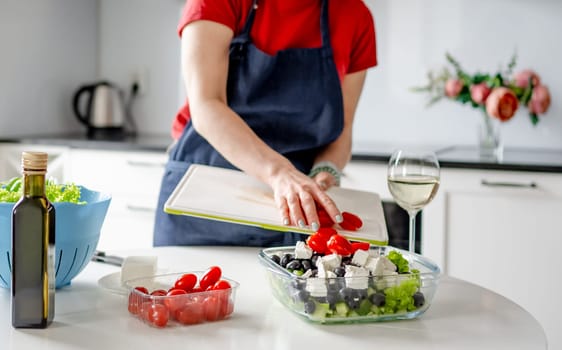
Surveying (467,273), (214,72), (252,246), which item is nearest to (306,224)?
(252,246)

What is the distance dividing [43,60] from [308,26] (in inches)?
74.6

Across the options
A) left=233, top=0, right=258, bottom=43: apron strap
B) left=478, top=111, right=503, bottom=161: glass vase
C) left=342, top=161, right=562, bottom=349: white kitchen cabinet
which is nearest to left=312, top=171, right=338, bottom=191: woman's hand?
left=233, top=0, right=258, bottom=43: apron strap

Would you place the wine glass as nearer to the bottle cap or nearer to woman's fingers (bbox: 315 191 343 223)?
woman's fingers (bbox: 315 191 343 223)

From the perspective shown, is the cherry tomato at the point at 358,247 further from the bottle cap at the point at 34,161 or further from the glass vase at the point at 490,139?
the glass vase at the point at 490,139

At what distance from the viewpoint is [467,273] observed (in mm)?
2547

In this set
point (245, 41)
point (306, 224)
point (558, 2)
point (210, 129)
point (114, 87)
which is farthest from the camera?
point (114, 87)

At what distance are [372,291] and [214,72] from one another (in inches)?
29.8

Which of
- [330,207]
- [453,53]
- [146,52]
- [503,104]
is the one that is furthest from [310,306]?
[146,52]

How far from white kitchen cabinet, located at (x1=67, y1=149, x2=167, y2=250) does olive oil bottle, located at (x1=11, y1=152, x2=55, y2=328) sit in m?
1.95

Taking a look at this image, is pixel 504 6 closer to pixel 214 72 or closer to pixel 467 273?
pixel 467 273

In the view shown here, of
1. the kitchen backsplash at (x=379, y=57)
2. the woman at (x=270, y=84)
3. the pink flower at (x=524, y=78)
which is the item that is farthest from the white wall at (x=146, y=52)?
the woman at (x=270, y=84)

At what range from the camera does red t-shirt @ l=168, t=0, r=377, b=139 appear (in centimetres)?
169

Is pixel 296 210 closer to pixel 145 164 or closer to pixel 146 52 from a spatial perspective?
pixel 145 164

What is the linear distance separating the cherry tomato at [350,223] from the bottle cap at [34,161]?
547 mm
